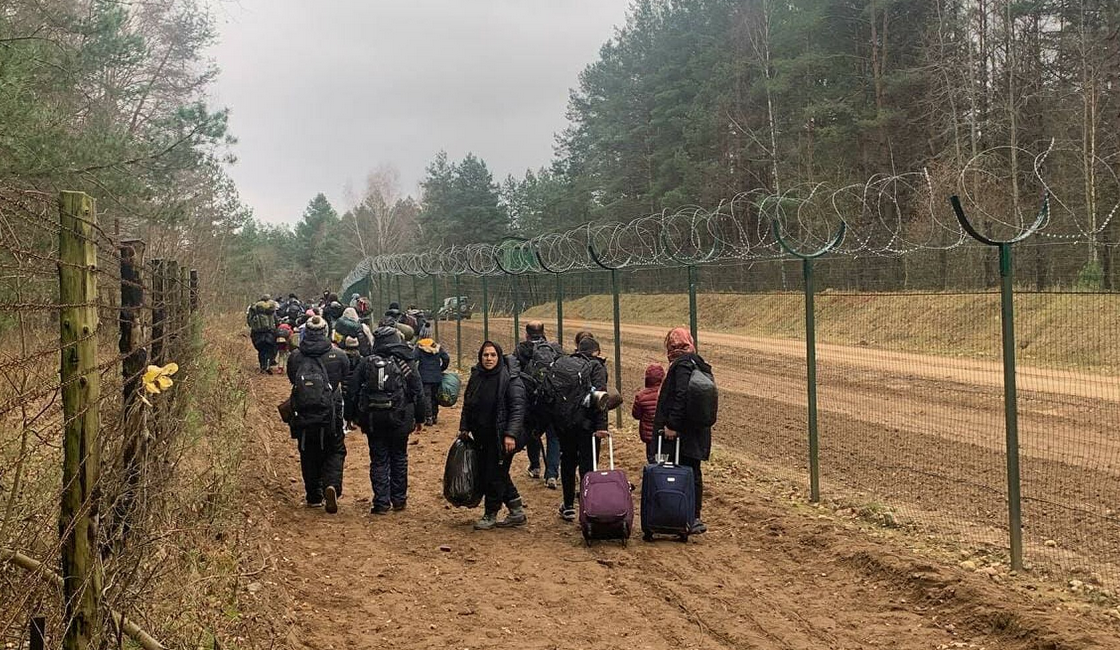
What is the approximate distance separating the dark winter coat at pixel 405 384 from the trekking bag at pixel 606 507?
2.02m

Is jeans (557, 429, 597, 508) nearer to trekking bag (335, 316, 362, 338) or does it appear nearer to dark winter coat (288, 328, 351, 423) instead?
dark winter coat (288, 328, 351, 423)

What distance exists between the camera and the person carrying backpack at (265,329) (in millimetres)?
18594

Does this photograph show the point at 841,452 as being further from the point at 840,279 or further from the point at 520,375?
the point at 520,375

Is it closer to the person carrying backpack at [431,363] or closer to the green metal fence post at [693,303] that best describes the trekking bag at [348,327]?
the person carrying backpack at [431,363]

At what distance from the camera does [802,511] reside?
24.5 feet

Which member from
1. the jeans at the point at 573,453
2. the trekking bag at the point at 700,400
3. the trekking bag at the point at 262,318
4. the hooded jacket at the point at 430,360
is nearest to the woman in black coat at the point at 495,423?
the jeans at the point at 573,453

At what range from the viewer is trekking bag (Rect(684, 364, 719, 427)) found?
22.3ft

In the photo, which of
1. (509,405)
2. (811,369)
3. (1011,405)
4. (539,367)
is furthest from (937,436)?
(509,405)

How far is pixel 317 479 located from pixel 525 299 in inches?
391

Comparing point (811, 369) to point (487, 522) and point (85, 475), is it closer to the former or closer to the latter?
point (487, 522)

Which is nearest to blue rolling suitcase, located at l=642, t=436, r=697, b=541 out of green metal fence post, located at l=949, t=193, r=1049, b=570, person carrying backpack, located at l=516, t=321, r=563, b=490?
person carrying backpack, located at l=516, t=321, r=563, b=490

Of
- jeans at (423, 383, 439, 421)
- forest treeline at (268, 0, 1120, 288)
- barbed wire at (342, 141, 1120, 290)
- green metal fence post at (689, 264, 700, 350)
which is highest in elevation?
forest treeline at (268, 0, 1120, 288)

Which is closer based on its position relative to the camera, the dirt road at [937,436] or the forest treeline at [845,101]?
the dirt road at [937,436]

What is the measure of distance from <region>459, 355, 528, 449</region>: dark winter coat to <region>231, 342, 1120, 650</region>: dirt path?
0.84 meters
